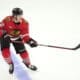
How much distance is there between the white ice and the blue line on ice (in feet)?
0.10

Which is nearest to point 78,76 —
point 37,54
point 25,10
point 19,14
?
point 37,54

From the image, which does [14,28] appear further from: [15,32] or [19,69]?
[19,69]

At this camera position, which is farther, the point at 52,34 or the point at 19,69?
the point at 52,34

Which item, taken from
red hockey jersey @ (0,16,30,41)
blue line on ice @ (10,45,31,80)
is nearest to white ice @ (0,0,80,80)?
blue line on ice @ (10,45,31,80)

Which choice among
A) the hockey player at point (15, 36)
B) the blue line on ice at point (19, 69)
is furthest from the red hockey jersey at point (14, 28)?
the blue line on ice at point (19, 69)

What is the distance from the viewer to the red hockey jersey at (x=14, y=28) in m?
1.76

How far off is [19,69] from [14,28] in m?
0.24

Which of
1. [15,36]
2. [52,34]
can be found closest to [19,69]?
[15,36]

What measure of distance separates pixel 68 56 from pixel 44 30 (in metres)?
0.38

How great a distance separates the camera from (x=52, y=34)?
2150 millimetres

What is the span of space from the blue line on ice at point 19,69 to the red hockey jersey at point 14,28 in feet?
Answer: 0.43

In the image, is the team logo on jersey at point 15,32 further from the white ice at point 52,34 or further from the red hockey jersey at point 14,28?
the white ice at point 52,34

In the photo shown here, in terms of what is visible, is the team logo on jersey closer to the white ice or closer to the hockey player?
the hockey player

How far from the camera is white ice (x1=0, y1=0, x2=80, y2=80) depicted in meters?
1.77
